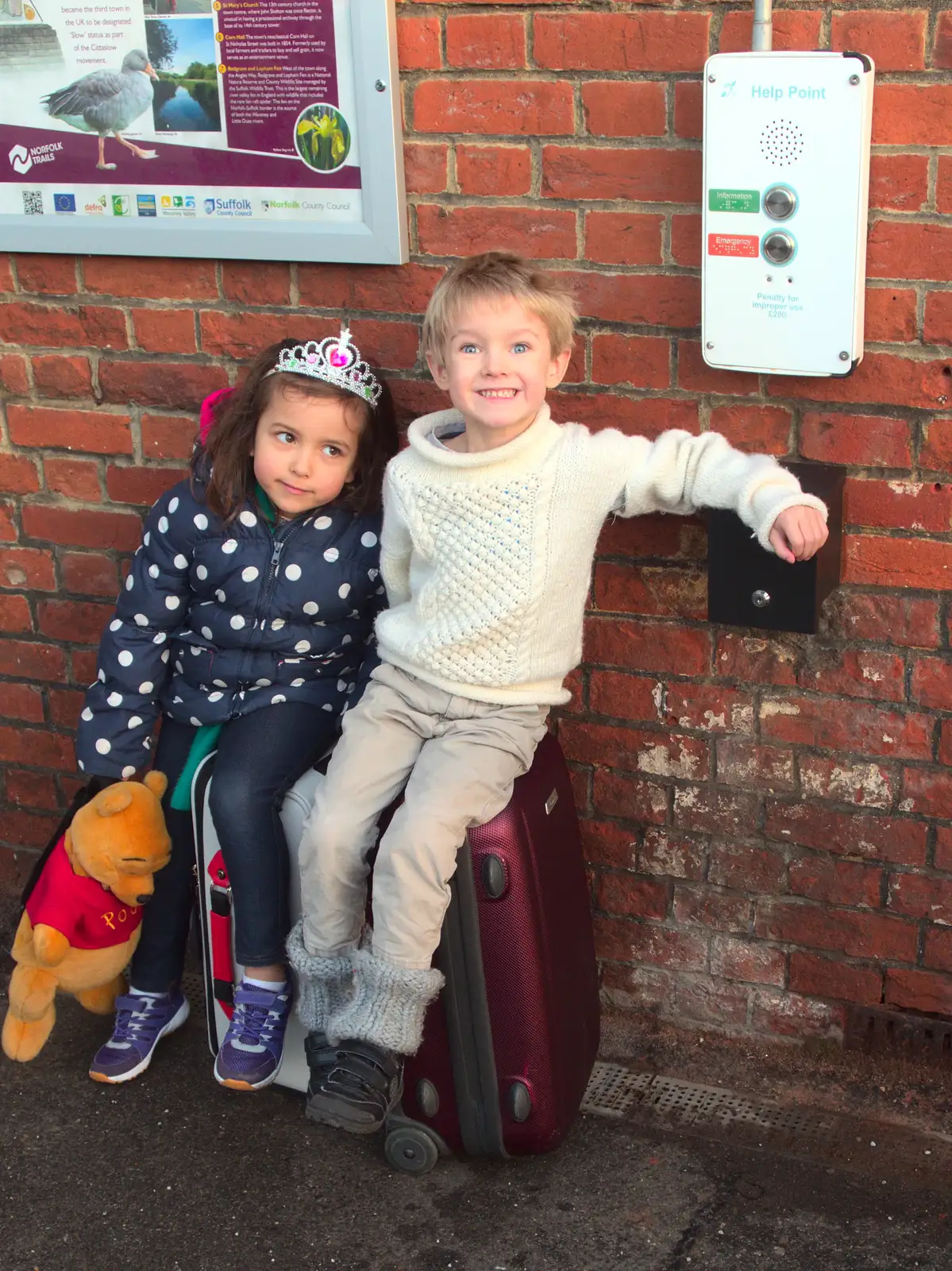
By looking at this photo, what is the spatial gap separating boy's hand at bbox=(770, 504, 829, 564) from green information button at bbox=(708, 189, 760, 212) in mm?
519

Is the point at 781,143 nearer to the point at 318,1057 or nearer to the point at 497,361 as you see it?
the point at 497,361

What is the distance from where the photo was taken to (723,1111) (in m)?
2.86

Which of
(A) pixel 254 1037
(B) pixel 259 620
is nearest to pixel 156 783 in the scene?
(B) pixel 259 620

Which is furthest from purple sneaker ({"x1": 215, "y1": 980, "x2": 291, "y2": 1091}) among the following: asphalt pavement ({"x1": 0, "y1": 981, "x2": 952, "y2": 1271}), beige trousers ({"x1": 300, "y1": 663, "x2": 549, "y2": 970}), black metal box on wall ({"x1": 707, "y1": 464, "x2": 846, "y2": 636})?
black metal box on wall ({"x1": 707, "y1": 464, "x2": 846, "y2": 636})

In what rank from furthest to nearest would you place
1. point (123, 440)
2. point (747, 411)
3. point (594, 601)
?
point (123, 440) → point (594, 601) → point (747, 411)

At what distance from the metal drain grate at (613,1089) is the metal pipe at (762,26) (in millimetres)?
1957

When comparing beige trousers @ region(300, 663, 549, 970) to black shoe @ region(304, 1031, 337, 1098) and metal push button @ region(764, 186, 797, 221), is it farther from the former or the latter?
metal push button @ region(764, 186, 797, 221)

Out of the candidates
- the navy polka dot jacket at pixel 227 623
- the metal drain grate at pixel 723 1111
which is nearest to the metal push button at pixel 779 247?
the navy polka dot jacket at pixel 227 623

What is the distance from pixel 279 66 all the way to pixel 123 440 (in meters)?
0.88

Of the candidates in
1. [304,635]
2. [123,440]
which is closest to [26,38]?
[123,440]

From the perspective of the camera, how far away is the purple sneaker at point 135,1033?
119 inches

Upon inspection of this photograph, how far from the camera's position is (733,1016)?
3016mm

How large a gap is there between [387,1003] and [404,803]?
1.13 ft

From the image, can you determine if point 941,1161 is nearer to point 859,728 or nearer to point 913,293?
point 859,728
